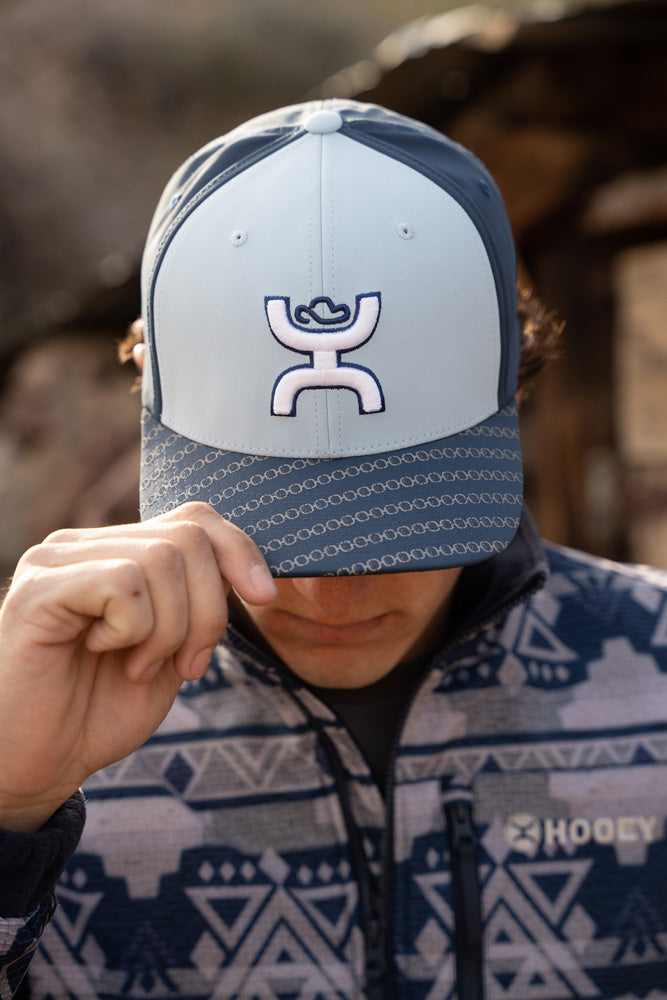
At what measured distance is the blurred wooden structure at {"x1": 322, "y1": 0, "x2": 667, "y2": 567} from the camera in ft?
10.9

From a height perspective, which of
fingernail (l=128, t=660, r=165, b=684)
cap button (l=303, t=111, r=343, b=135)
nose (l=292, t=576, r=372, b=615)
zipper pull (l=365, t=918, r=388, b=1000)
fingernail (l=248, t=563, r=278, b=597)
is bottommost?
zipper pull (l=365, t=918, r=388, b=1000)

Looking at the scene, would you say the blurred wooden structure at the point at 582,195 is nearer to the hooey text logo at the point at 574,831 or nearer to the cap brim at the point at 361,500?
the cap brim at the point at 361,500

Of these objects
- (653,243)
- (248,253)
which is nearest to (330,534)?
(248,253)

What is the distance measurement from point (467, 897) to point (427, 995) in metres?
0.15

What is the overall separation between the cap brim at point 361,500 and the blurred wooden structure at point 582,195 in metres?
2.51

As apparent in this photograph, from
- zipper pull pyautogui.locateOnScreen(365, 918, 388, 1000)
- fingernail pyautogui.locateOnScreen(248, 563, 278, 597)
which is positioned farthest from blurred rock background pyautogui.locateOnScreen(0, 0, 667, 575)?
zipper pull pyautogui.locateOnScreen(365, 918, 388, 1000)

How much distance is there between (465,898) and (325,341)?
0.86 meters

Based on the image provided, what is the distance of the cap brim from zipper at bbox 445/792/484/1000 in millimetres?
490

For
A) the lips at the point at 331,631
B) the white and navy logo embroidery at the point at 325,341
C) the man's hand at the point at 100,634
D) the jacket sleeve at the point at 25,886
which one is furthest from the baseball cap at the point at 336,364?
the jacket sleeve at the point at 25,886

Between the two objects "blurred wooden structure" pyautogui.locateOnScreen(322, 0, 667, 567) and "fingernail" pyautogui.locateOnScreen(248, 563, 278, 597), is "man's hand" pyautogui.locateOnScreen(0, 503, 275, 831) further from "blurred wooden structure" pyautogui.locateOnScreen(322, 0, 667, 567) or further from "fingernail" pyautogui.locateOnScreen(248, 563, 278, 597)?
"blurred wooden structure" pyautogui.locateOnScreen(322, 0, 667, 567)

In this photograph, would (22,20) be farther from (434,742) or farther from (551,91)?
(434,742)

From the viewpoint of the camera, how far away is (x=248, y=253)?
1.22m

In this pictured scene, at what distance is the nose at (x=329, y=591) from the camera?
4.27 feet

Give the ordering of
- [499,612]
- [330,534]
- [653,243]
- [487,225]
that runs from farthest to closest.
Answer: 1. [653,243]
2. [499,612]
3. [487,225]
4. [330,534]
